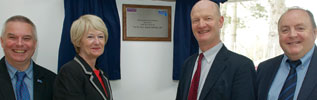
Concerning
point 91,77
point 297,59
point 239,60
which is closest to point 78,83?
point 91,77

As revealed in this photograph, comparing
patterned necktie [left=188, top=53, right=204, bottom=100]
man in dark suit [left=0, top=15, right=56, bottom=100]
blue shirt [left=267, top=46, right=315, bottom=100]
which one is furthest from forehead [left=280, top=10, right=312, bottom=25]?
man in dark suit [left=0, top=15, right=56, bottom=100]

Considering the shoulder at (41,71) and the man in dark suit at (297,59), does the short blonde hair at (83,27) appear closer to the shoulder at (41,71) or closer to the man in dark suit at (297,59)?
the shoulder at (41,71)

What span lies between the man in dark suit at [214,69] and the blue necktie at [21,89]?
3.78 ft

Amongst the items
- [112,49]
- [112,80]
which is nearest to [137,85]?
[112,80]

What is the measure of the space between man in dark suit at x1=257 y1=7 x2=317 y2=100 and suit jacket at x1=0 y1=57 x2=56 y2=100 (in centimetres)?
159

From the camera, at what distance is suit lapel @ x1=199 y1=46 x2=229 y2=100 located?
1.56m

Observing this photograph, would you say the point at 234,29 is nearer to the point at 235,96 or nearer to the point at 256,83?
the point at 256,83

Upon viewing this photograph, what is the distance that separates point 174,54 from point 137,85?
19.7 inches

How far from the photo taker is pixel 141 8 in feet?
8.26

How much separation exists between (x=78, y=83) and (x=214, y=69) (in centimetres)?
89

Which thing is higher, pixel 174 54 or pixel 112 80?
pixel 174 54

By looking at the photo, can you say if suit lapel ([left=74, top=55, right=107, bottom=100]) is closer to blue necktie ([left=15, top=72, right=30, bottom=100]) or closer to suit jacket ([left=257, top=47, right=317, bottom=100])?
blue necktie ([left=15, top=72, right=30, bottom=100])

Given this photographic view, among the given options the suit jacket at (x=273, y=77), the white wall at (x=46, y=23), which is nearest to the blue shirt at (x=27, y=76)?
the white wall at (x=46, y=23)

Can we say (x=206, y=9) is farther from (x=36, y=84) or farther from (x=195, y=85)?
(x=36, y=84)
